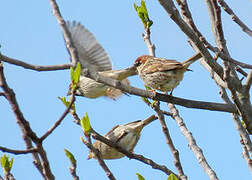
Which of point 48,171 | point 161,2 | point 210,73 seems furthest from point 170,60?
point 48,171

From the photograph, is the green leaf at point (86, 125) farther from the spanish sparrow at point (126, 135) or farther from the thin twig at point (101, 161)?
the spanish sparrow at point (126, 135)

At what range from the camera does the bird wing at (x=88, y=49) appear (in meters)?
3.57

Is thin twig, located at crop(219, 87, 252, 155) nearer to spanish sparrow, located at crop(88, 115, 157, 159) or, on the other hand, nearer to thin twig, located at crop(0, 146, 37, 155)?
spanish sparrow, located at crop(88, 115, 157, 159)

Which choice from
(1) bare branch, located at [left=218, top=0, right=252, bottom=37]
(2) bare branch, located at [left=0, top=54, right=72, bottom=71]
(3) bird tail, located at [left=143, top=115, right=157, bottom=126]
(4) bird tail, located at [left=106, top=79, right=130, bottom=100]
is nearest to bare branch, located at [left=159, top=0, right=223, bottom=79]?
(1) bare branch, located at [left=218, top=0, right=252, bottom=37]

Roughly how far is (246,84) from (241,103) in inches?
6.8

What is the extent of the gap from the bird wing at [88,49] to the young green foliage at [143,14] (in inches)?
59.3

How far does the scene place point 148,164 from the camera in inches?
181

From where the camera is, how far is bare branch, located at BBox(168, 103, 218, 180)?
4578 mm

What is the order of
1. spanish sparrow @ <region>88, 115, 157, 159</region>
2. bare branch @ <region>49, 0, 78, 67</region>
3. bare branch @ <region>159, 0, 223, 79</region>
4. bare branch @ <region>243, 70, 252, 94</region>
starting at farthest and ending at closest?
spanish sparrow @ <region>88, 115, 157, 159</region>
bare branch @ <region>243, 70, 252, 94</region>
bare branch @ <region>159, 0, 223, 79</region>
bare branch @ <region>49, 0, 78, 67</region>

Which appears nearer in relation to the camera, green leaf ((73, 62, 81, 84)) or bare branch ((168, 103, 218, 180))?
green leaf ((73, 62, 81, 84))

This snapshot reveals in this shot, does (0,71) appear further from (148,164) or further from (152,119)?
(152,119)

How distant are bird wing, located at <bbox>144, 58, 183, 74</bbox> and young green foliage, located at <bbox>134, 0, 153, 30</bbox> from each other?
95 cm

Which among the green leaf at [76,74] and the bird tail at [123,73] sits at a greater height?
the bird tail at [123,73]

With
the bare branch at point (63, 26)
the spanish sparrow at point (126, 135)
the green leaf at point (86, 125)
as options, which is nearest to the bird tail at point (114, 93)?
the spanish sparrow at point (126, 135)
